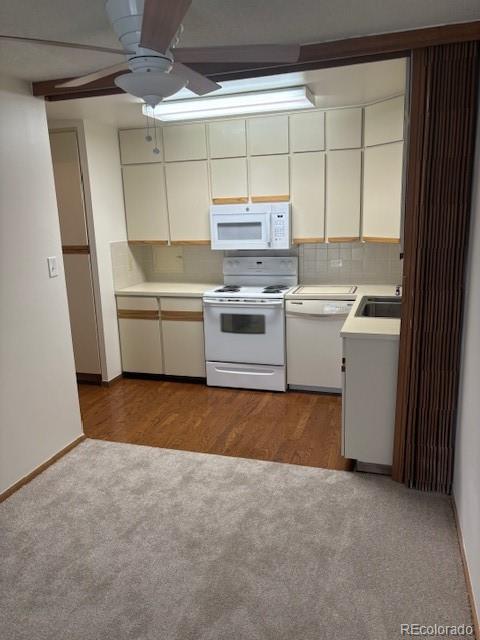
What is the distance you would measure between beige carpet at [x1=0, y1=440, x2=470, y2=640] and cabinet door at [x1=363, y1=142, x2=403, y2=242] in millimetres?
1868

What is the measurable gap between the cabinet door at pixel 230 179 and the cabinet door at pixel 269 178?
7 centimetres

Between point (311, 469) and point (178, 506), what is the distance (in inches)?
32.7

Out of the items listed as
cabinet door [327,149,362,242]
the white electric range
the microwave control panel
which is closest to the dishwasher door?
the white electric range

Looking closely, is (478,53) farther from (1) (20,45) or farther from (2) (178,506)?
(2) (178,506)

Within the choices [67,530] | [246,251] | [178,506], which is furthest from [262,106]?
[67,530]

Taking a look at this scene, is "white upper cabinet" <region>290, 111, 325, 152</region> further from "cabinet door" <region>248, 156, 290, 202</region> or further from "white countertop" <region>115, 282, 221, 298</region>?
"white countertop" <region>115, 282, 221, 298</region>

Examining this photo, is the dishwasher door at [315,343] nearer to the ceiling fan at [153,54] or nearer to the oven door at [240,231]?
the oven door at [240,231]

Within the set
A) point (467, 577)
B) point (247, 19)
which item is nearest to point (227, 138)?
point (247, 19)

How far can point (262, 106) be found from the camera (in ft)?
11.2

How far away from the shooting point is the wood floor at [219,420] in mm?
3211

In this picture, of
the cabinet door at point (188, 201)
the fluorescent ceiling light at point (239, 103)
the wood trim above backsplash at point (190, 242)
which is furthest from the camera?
the wood trim above backsplash at point (190, 242)

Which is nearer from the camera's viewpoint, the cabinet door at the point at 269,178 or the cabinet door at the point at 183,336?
the cabinet door at the point at 269,178

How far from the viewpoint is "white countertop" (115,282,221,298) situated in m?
4.32

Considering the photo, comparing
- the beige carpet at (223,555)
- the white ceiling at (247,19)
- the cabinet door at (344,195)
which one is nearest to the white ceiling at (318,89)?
the cabinet door at (344,195)
